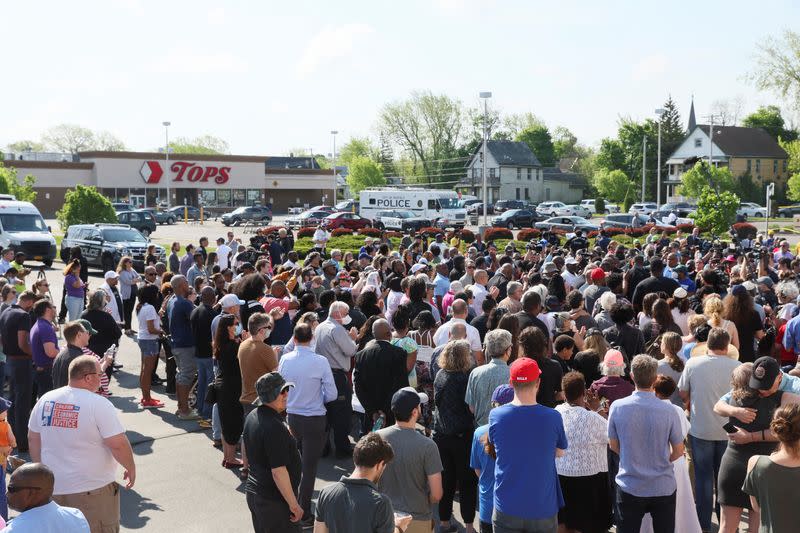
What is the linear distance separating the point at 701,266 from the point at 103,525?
13.8m

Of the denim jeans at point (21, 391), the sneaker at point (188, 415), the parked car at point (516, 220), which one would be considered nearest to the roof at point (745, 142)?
the parked car at point (516, 220)

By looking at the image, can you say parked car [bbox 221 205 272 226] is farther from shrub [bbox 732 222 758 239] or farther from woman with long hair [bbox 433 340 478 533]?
woman with long hair [bbox 433 340 478 533]

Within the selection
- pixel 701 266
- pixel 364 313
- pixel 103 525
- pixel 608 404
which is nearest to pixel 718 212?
pixel 701 266

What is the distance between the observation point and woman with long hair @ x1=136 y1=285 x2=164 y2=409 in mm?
10641

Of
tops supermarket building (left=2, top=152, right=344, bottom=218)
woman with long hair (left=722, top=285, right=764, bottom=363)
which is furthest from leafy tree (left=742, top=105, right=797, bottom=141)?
woman with long hair (left=722, top=285, right=764, bottom=363)

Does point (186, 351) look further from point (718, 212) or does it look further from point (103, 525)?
point (718, 212)

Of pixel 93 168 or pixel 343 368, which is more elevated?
pixel 93 168

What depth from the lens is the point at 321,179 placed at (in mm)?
80125

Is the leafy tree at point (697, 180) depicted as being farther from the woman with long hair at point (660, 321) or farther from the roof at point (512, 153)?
the woman with long hair at point (660, 321)

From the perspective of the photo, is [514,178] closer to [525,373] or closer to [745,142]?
[745,142]

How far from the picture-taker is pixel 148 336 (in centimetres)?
1076

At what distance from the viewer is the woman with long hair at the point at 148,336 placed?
1064 centimetres

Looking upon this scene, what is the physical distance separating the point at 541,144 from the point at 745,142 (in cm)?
2958

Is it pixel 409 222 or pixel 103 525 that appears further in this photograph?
pixel 409 222
